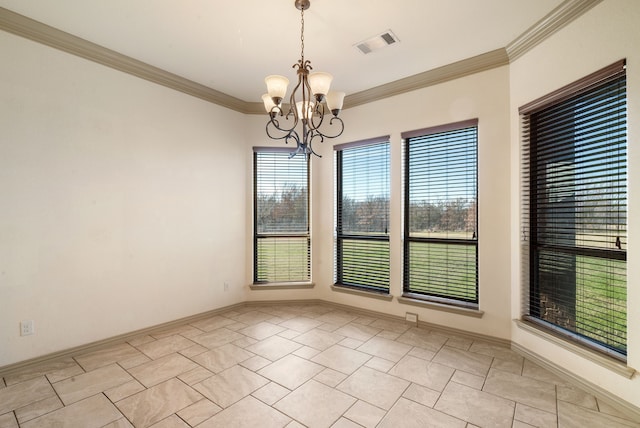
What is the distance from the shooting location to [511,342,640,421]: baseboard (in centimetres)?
203

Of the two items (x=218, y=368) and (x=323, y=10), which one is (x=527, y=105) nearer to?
(x=323, y=10)

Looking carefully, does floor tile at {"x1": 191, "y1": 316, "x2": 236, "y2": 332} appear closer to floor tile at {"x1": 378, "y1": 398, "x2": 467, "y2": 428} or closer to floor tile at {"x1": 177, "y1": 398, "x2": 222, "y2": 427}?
floor tile at {"x1": 177, "y1": 398, "x2": 222, "y2": 427}

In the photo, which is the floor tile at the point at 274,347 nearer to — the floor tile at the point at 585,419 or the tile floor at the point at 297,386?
the tile floor at the point at 297,386

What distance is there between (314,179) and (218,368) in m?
2.77

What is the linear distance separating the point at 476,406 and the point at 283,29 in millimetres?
3362

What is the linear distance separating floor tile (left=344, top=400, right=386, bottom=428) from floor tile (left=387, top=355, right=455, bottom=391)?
0.52 meters

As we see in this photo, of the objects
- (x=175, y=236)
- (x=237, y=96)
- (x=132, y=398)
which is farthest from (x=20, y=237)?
(x=237, y=96)

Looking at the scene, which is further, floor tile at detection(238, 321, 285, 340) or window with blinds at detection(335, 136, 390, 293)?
window with blinds at detection(335, 136, 390, 293)

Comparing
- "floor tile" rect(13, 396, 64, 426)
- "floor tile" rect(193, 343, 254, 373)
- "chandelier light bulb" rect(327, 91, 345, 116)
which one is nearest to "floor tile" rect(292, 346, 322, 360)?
"floor tile" rect(193, 343, 254, 373)

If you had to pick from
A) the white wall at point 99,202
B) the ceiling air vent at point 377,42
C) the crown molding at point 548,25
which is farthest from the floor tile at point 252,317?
the crown molding at point 548,25

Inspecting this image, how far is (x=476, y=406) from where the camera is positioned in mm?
2156

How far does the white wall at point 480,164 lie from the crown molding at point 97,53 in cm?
97

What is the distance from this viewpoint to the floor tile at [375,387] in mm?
2246

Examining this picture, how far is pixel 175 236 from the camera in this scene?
367 centimetres
